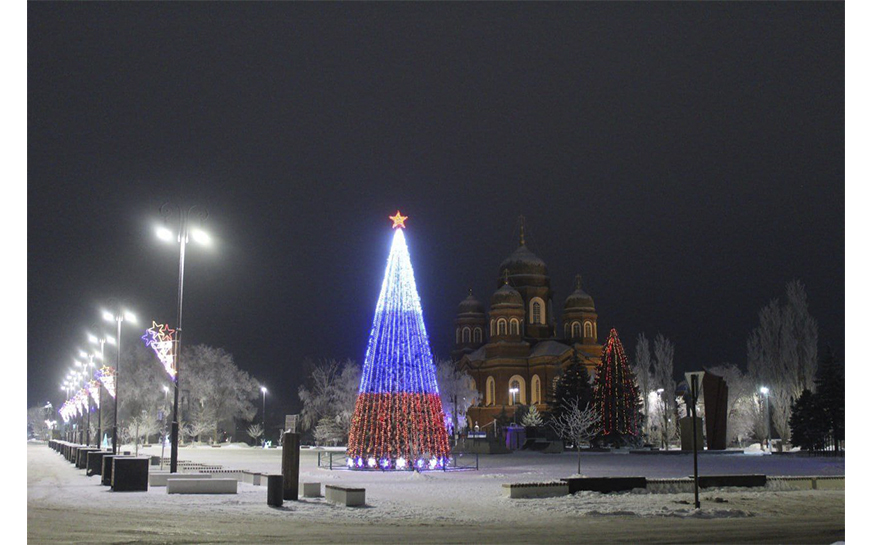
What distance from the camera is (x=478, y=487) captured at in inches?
1017

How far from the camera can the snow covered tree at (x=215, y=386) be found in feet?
264

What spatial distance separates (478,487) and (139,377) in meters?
62.3

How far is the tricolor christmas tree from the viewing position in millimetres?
32344

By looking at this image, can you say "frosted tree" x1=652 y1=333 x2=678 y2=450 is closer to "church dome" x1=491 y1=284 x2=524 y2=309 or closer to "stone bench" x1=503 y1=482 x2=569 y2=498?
"church dome" x1=491 y1=284 x2=524 y2=309

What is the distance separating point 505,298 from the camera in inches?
3807

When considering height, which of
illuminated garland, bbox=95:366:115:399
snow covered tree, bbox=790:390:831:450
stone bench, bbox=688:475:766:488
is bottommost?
snow covered tree, bbox=790:390:831:450

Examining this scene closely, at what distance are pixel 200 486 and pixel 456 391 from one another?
233 ft

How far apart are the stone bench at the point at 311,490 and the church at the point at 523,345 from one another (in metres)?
69.9

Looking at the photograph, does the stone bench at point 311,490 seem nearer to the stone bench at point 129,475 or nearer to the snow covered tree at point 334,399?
the stone bench at point 129,475

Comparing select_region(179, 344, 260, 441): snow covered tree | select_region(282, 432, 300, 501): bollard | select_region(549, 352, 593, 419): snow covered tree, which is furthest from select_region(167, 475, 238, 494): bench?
select_region(179, 344, 260, 441): snow covered tree

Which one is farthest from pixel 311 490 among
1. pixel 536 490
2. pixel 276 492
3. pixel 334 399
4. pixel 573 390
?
pixel 334 399

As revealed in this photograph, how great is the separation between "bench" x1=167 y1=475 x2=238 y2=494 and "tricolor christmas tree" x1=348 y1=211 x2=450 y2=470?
A: 33.8 feet

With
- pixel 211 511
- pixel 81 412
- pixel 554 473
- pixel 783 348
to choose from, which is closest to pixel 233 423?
pixel 81 412

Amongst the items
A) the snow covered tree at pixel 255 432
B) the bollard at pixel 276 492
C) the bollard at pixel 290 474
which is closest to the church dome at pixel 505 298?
the snow covered tree at pixel 255 432
